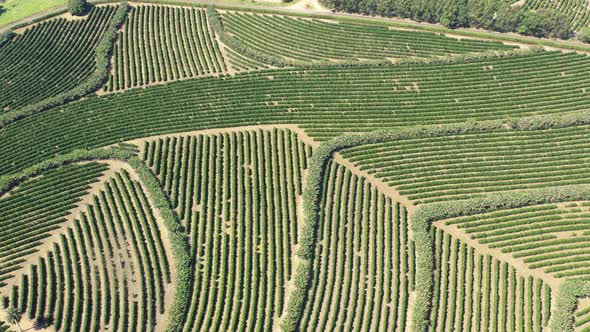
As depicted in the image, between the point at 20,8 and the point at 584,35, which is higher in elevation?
the point at 584,35

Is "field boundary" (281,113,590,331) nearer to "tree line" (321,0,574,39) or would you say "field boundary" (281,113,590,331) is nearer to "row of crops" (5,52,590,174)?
"row of crops" (5,52,590,174)

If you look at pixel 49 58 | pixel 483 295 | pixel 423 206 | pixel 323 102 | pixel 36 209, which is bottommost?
pixel 483 295

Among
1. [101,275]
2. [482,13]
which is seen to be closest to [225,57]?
[101,275]

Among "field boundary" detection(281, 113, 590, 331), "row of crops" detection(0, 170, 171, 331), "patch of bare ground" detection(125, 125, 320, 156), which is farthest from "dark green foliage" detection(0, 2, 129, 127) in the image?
"field boundary" detection(281, 113, 590, 331)

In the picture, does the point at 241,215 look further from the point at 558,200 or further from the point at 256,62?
the point at 558,200

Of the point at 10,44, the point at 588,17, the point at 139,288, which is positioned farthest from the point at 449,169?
the point at 10,44

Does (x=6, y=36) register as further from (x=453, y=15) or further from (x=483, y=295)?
(x=483, y=295)

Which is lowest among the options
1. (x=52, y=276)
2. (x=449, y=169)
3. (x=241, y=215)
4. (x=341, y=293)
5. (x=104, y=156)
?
(x=52, y=276)
